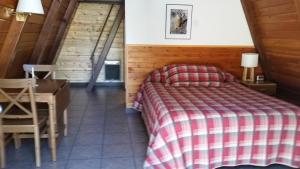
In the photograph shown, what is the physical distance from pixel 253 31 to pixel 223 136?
2.43 metres

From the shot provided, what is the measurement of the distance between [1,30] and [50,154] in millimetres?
1388

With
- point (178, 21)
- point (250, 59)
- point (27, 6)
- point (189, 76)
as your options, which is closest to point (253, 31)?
point (250, 59)

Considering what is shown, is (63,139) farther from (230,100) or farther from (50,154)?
(230,100)

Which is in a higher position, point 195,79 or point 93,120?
point 195,79

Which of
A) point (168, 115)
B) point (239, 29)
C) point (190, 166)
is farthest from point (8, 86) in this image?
point (239, 29)

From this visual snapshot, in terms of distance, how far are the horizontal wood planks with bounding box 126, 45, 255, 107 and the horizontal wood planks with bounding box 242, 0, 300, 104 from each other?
17.5 inches

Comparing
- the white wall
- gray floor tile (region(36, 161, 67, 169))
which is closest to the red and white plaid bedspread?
gray floor tile (region(36, 161, 67, 169))

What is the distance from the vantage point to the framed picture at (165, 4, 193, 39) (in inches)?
160

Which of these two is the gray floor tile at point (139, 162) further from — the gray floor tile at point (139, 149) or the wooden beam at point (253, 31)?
the wooden beam at point (253, 31)

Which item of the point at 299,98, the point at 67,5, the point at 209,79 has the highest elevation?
the point at 67,5

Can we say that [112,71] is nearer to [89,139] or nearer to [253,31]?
[89,139]

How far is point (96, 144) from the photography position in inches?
123

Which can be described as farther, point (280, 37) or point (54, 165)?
point (280, 37)

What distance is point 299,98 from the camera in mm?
3918
